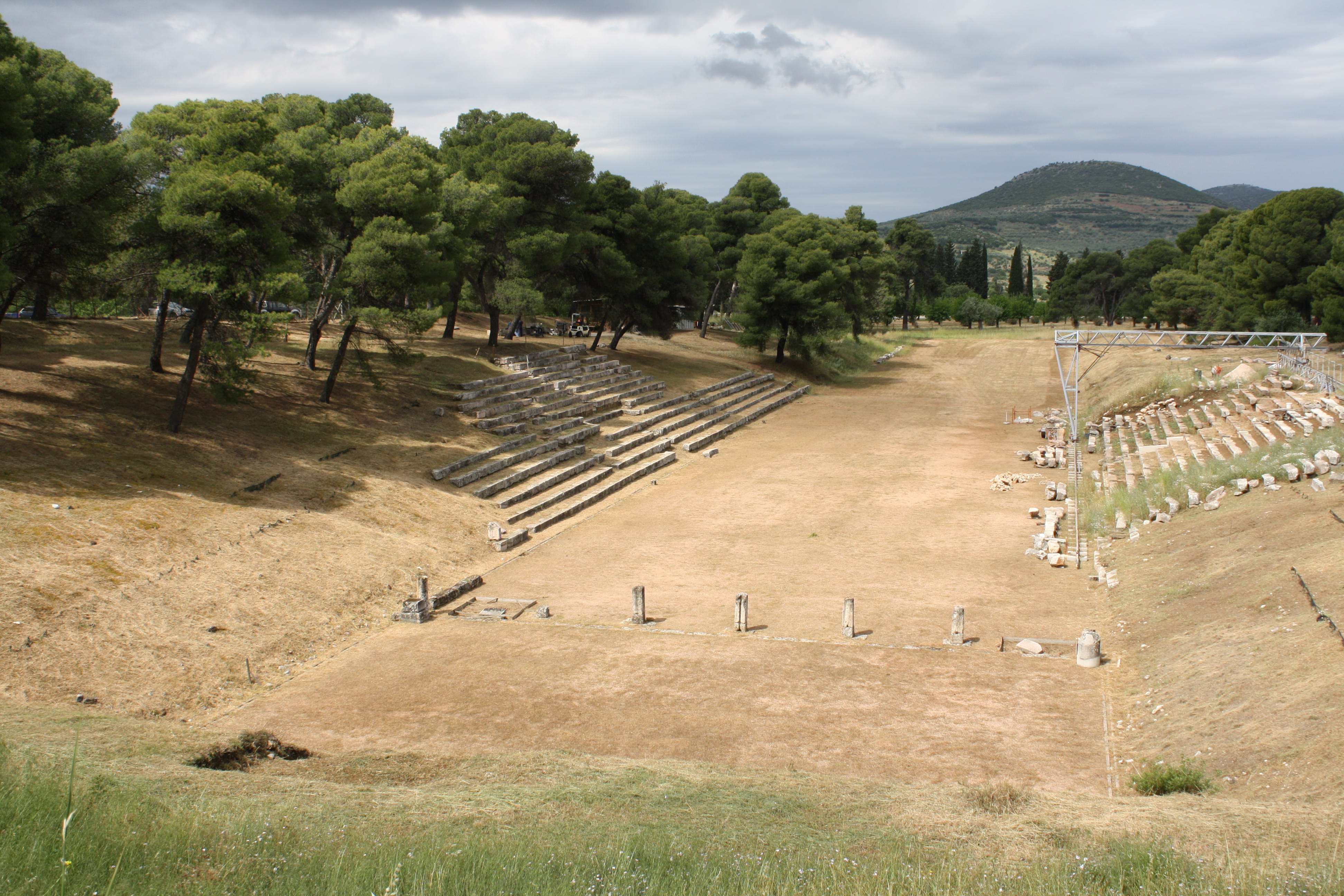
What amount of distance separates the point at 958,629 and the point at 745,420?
25721 millimetres

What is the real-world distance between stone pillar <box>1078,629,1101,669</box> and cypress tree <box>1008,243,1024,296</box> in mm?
98557

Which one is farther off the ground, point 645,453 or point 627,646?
point 645,453

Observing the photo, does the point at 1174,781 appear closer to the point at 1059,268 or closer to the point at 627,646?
the point at 627,646

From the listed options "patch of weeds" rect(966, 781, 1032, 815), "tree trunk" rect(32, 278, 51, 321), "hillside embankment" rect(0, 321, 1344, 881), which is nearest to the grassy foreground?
"hillside embankment" rect(0, 321, 1344, 881)

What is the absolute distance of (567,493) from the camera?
2586 centimetres

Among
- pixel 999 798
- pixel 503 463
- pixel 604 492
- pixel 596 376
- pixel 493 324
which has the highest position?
pixel 493 324

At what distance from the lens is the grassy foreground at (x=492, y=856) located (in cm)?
591

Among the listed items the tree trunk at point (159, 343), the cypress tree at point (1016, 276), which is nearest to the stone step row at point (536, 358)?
the tree trunk at point (159, 343)

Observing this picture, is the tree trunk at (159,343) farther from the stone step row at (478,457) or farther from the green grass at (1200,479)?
the green grass at (1200,479)

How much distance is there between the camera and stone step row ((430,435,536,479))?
953 inches

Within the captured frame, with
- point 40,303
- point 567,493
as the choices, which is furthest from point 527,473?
point 40,303

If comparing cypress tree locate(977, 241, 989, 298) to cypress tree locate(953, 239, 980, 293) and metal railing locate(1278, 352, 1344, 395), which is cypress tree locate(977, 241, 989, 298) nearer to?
cypress tree locate(953, 239, 980, 293)

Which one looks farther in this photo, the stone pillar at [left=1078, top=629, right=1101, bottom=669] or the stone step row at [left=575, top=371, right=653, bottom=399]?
the stone step row at [left=575, top=371, right=653, bottom=399]

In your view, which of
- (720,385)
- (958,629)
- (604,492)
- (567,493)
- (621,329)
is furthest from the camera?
(621,329)
